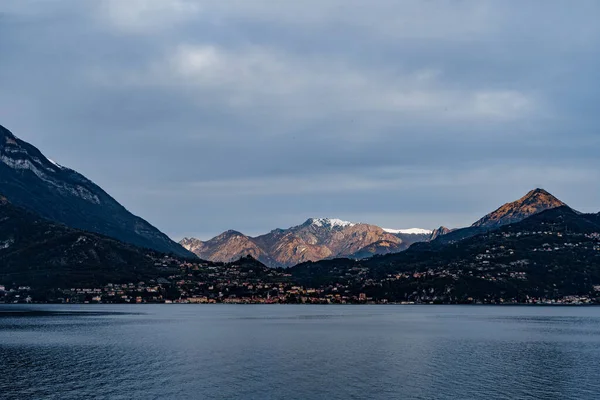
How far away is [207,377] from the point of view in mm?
96000

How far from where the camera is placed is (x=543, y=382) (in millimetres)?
92375

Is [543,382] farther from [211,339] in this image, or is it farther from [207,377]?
[211,339]

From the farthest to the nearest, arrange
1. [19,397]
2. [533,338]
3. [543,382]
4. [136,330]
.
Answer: [136,330] < [533,338] < [543,382] < [19,397]

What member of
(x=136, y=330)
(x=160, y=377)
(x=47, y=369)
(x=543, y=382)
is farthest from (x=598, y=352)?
(x=136, y=330)

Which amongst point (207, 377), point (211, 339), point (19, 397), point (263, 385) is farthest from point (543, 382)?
point (211, 339)

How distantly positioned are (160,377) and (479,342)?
89344mm

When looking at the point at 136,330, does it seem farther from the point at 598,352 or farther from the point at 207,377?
the point at 598,352

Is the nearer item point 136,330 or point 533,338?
point 533,338

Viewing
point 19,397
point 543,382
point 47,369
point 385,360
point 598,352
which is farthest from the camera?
point 598,352

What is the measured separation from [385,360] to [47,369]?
59.5m

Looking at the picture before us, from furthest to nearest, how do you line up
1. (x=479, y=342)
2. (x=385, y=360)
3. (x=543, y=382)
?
(x=479, y=342) < (x=385, y=360) < (x=543, y=382)

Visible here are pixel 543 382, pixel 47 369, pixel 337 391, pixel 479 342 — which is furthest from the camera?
pixel 479 342

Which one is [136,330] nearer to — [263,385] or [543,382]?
[263,385]

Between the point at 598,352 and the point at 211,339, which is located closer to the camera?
the point at 598,352
